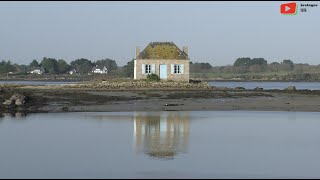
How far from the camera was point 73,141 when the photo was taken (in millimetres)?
16656

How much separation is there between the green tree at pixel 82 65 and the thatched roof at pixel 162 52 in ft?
312

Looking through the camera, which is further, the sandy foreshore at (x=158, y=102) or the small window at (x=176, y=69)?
the small window at (x=176, y=69)

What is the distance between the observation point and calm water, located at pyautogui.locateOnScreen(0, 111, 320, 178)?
11930mm

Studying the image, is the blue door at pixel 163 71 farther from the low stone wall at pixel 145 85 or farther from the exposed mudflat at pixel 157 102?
the exposed mudflat at pixel 157 102

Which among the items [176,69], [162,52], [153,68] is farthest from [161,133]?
[162,52]

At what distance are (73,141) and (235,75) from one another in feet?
416

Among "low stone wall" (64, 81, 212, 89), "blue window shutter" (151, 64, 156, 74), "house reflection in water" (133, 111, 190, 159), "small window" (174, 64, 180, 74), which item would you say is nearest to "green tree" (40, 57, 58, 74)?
"blue window shutter" (151, 64, 156, 74)

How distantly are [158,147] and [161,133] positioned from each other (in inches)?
132

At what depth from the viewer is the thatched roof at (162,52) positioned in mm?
48719

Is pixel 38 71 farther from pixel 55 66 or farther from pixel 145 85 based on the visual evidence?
pixel 145 85

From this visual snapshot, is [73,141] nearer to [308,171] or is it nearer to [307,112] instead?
[308,171]

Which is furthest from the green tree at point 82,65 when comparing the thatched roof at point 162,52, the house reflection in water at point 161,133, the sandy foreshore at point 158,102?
the house reflection in water at point 161,133

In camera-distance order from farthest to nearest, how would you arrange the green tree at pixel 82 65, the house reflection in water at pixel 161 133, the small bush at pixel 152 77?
1. the green tree at pixel 82 65
2. the small bush at pixel 152 77
3. the house reflection in water at pixel 161 133

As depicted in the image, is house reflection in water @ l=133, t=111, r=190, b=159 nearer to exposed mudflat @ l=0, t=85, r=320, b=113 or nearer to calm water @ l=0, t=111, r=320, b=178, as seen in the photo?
calm water @ l=0, t=111, r=320, b=178
